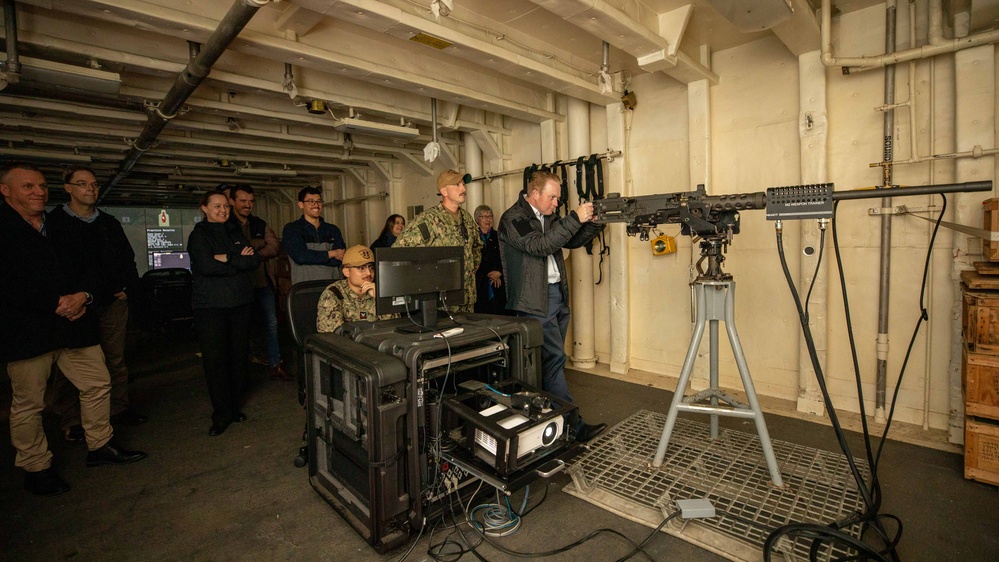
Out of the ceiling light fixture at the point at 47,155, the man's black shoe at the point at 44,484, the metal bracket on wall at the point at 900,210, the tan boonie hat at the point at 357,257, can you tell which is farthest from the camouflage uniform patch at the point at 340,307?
the ceiling light fixture at the point at 47,155

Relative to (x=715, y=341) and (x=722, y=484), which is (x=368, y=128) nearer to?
(x=715, y=341)

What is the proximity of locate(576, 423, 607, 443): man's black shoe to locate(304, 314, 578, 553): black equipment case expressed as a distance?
0.70 meters

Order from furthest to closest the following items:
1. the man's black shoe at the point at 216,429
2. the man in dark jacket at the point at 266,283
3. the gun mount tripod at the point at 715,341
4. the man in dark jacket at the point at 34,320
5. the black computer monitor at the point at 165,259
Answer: the black computer monitor at the point at 165,259
the man in dark jacket at the point at 266,283
the man's black shoe at the point at 216,429
the man in dark jacket at the point at 34,320
the gun mount tripod at the point at 715,341

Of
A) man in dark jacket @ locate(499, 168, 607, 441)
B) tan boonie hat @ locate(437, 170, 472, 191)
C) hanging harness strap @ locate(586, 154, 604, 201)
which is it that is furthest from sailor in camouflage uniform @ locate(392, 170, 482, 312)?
hanging harness strap @ locate(586, 154, 604, 201)

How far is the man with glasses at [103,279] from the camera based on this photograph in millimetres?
2812

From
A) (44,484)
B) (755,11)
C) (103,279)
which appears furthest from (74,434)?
(755,11)

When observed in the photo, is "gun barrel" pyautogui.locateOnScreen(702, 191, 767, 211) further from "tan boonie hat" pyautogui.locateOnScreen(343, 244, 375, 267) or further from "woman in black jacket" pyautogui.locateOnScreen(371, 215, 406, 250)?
"woman in black jacket" pyautogui.locateOnScreen(371, 215, 406, 250)

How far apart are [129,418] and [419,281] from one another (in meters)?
2.86

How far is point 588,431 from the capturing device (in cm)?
280

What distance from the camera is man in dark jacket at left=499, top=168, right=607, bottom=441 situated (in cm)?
277

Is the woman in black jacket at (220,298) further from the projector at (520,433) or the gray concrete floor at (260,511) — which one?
the projector at (520,433)

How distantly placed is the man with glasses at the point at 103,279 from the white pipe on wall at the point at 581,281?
349 cm

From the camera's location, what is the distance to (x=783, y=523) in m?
1.87

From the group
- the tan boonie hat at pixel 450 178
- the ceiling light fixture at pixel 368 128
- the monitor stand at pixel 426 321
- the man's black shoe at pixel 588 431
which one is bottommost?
the man's black shoe at pixel 588 431
